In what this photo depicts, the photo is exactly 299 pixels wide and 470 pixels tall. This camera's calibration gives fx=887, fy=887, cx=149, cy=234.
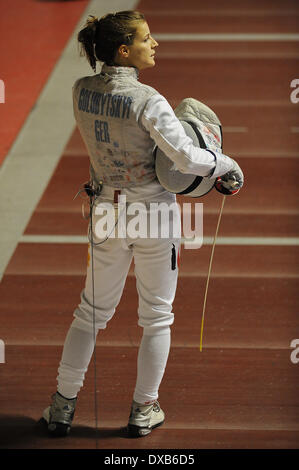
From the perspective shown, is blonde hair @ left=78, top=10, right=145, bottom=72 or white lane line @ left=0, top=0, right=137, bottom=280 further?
white lane line @ left=0, top=0, right=137, bottom=280

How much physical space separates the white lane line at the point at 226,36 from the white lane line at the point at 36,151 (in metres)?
0.83

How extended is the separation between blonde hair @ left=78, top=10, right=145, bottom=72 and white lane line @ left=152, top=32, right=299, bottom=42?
4.66 meters

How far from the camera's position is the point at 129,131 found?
9.45 feet

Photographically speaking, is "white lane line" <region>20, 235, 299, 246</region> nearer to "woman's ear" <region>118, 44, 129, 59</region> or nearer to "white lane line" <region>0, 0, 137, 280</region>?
"white lane line" <region>0, 0, 137, 280</region>

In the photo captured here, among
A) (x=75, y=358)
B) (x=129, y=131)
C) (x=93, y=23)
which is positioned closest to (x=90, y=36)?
(x=93, y=23)

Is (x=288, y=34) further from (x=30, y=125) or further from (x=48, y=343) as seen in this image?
(x=48, y=343)

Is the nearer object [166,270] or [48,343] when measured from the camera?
[166,270]

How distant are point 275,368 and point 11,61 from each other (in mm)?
4230

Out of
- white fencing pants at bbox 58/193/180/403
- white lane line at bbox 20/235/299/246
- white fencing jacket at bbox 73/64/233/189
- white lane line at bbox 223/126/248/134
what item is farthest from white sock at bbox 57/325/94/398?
white lane line at bbox 223/126/248/134

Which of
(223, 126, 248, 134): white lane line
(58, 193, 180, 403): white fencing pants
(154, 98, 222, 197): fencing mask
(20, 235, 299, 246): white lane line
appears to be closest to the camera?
(154, 98, 222, 197): fencing mask

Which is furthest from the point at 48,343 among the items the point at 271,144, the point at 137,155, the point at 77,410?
the point at 271,144

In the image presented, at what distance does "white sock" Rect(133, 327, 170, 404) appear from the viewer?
10.4ft

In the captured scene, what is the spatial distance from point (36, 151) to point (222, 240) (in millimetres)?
1635

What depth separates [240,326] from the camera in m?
4.04
